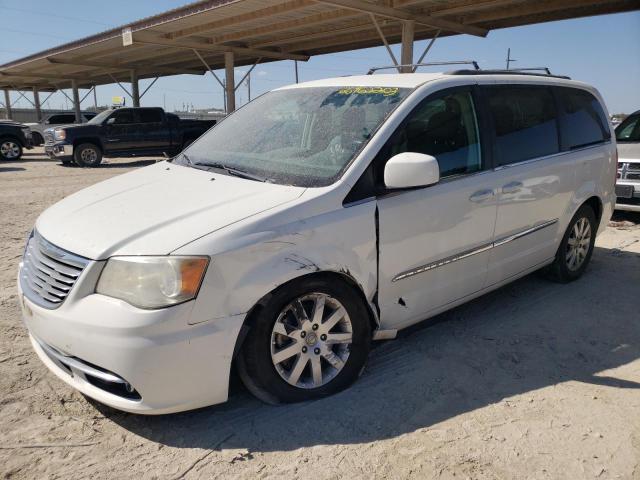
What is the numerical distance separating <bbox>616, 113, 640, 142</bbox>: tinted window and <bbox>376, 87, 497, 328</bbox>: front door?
5.96 m

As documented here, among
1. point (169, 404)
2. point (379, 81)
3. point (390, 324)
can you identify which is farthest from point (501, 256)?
point (169, 404)

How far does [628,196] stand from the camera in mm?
7285

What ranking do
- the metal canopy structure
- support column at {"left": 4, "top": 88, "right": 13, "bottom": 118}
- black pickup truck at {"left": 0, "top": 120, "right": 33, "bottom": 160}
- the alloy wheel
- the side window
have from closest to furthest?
the alloy wheel → the side window → the metal canopy structure → black pickup truck at {"left": 0, "top": 120, "right": 33, "bottom": 160} → support column at {"left": 4, "top": 88, "right": 13, "bottom": 118}

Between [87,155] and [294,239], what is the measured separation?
1516 centimetres

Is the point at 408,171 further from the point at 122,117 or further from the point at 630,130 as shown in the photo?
the point at 122,117

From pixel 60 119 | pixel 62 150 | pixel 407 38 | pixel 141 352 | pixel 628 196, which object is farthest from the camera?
pixel 60 119

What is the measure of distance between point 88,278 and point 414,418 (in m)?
1.79

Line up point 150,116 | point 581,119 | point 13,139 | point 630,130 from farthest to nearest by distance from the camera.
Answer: point 13,139
point 150,116
point 630,130
point 581,119

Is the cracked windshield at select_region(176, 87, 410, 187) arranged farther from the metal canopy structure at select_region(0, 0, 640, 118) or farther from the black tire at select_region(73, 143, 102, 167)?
the black tire at select_region(73, 143, 102, 167)

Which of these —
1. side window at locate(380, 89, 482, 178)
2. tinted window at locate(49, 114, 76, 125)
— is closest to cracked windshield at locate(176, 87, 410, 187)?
side window at locate(380, 89, 482, 178)

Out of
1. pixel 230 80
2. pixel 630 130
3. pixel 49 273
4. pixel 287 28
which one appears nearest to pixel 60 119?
pixel 230 80

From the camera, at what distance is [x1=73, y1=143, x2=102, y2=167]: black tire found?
15672 millimetres

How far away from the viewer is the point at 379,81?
3559 mm

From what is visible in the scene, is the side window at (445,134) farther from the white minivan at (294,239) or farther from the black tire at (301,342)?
the black tire at (301,342)
